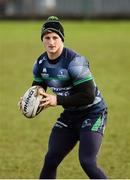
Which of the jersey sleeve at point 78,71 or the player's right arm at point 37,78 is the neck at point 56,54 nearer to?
the jersey sleeve at point 78,71

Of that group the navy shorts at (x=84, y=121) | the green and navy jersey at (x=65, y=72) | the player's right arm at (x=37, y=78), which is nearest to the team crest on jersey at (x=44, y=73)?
the green and navy jersey at (x=65, y=72)

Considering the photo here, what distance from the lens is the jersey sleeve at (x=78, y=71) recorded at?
7.72m

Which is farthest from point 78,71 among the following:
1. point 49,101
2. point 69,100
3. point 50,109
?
point 50,109

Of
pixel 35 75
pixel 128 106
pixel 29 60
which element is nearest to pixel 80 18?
pixel 29 60

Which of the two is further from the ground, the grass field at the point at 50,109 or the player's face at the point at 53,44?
the player's face at the point at 53,44

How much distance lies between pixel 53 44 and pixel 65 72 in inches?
15.3

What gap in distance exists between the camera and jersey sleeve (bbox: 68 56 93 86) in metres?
7.72

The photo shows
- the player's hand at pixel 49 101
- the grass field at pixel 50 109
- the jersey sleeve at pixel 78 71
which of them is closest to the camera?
the player's hand at pixel 49 101

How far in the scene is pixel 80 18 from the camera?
174 feet

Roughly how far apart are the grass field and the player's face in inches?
117

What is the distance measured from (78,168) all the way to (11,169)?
3.80 ft

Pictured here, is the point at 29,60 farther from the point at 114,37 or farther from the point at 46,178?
the point at 46,178

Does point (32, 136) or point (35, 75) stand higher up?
point (35, 75)

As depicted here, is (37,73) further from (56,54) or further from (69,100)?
(69,100)
